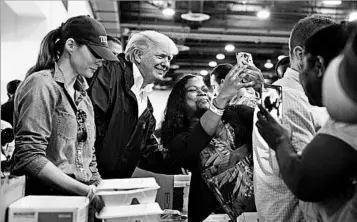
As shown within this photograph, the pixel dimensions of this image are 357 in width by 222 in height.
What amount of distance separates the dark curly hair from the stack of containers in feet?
2.86

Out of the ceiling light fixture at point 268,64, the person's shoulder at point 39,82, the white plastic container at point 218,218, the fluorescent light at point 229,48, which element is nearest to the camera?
the person's shoulder at point 39,82

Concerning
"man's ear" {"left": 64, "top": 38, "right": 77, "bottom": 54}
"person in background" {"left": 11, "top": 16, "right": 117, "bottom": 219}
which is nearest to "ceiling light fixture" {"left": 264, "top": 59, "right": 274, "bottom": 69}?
"person in background" {"left": 11, "top": 16, "right": 117, "bottom": 219}

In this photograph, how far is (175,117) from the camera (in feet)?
8.40

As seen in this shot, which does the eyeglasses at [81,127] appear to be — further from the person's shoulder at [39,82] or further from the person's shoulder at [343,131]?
the person's shoulder at [343,131]

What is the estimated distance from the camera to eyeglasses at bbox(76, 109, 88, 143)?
188 centimetres

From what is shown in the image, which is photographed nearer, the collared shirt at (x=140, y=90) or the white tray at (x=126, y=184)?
the white tray at (x=126, y=184)

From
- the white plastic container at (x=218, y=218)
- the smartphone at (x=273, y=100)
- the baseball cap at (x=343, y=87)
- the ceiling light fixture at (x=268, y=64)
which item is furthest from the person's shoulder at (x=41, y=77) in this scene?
the ceiling light fixture at (x=268, y=64)

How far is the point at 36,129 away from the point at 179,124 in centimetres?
100

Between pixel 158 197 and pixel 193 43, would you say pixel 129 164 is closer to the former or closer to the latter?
pixel 158 197

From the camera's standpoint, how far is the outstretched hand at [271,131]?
1.31 m

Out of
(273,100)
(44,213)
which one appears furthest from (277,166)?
(44,213)

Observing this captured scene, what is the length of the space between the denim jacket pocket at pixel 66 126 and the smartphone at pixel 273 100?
30.0 inches

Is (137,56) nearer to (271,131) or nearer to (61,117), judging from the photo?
(61,117)

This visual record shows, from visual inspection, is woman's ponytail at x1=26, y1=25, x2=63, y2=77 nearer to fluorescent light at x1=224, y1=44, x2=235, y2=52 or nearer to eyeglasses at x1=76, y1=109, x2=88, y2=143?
eyeglasses at x1=76, y1=109, x2=88, y2=143
